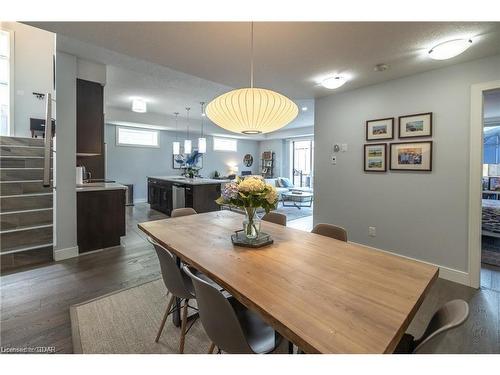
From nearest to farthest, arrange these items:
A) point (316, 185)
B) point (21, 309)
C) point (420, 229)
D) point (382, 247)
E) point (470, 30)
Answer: point (470, 30) → point (21, 309) → point (420, 229) → point (382, 247) → point (316, 185)

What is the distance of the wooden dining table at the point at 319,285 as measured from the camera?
2.56 feet

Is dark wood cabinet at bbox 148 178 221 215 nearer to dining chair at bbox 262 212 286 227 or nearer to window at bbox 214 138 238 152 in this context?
dining chair at bbox 262 212 286 227

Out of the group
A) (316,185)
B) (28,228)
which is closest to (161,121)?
(28,228)

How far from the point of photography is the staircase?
2.86 m

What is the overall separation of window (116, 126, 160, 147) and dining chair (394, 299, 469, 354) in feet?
25.2

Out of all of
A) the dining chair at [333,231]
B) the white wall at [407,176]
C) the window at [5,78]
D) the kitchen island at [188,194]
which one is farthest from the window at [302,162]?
the window at [5,78]

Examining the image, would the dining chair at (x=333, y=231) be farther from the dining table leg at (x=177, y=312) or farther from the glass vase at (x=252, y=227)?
the dining table leg at (x=177, y=312)

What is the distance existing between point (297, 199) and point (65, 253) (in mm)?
6266

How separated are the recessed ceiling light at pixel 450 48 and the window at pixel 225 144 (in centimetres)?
775

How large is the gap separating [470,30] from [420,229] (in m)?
2.01

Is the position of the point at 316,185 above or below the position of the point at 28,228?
above
